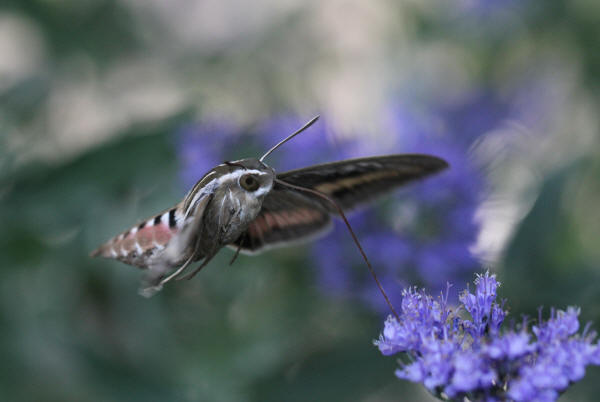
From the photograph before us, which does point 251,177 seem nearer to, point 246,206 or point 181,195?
point 246,206

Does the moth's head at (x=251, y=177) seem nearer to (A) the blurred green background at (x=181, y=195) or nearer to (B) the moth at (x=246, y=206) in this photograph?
(B) the moth at (x=246, y=206)

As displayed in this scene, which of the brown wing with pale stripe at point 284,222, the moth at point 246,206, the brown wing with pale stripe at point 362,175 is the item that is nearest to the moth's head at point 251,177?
the moth at point 246,206

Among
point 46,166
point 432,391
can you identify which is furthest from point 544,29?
point 432,391

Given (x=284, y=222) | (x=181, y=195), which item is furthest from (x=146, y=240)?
(x=181, y=195)

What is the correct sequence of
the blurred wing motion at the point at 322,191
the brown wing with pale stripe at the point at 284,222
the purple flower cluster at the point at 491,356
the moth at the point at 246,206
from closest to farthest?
1. the purple flower cluster at the point at 491,356
2. the moth at the point at 246,206
3. the blurred wing motion at the point at 322,191
4. the brown wing with pale stripe at the point at 284,222

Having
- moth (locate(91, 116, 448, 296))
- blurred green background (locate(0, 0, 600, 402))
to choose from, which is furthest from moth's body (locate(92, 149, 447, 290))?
blurred green background (locate(0, 0, 600, 402))

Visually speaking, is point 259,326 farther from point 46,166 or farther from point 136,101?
point 136,101
